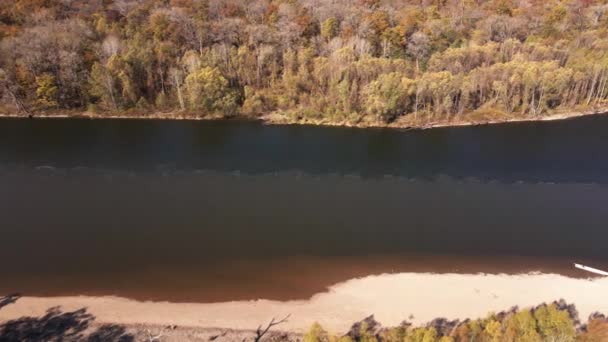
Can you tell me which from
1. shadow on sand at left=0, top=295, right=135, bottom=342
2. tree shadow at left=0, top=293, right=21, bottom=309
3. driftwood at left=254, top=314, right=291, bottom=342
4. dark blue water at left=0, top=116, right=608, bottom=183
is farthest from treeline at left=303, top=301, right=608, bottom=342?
dark blue water at left=0, top=116, right=608, bottom=183

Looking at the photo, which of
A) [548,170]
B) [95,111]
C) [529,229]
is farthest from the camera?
[95,111]

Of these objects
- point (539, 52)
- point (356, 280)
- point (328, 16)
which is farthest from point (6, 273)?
point (539, 52)

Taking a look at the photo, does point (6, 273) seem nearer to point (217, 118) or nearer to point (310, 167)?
point (310, 167)

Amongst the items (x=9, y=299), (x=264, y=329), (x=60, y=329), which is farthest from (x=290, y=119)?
(x=60, y=329)

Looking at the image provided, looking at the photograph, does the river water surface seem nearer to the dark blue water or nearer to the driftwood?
the dark blue water

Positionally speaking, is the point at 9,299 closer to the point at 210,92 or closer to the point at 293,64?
the point at 210,92

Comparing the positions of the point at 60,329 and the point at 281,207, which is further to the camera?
the point at 281,207

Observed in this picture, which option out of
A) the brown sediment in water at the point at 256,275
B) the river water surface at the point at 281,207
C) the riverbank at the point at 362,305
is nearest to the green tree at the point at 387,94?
the river water surface at the point at 281,207
